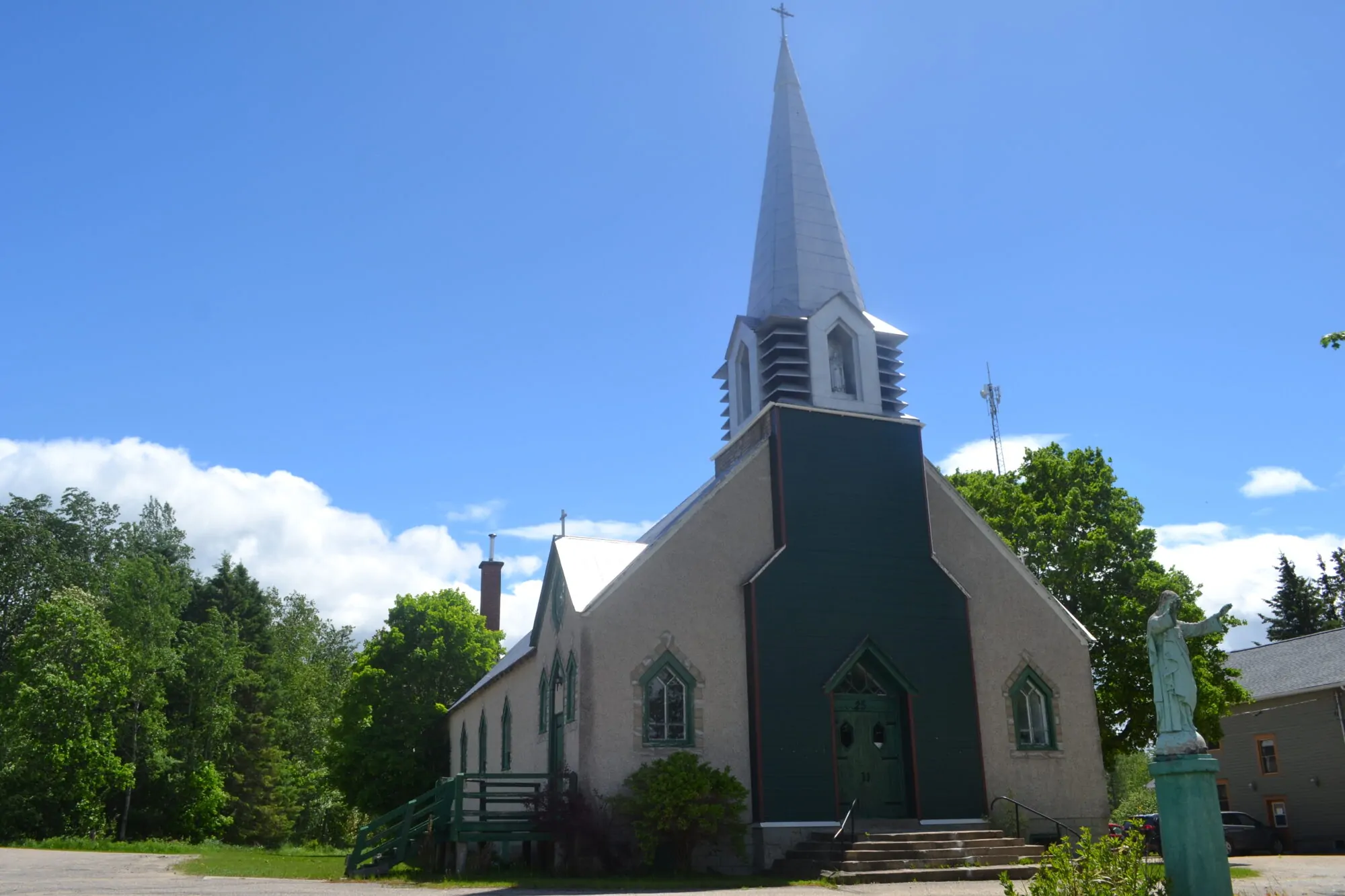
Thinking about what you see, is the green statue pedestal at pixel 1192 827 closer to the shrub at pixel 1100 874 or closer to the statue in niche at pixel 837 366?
the shrub at pixel 1100 874

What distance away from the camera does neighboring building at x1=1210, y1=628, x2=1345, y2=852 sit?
32.0 metres

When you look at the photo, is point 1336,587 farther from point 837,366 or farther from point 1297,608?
point 837,366

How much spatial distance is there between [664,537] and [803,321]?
618 centimetres

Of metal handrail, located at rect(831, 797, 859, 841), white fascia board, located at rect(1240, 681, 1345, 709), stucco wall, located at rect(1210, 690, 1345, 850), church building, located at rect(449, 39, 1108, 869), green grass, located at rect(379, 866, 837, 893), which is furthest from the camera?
stucco wall, located at rect(1210, 690, 1345, 850)

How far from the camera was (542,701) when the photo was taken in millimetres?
22750

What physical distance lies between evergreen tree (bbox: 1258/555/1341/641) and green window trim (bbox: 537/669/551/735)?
42808 millimetres

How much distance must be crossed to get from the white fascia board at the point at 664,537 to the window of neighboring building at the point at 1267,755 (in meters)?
23.8

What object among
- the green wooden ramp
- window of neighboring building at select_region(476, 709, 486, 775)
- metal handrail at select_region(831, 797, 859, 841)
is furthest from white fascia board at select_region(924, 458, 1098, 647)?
window of neighboring building at select_region(476, 709, 486, 775)

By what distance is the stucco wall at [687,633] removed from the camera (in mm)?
18844

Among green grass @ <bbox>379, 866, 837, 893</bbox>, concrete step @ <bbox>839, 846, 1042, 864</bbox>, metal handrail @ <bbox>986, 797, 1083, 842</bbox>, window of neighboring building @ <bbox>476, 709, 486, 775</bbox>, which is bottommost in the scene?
green grass @ <bbox>379, 866, 837, 893</bbox>

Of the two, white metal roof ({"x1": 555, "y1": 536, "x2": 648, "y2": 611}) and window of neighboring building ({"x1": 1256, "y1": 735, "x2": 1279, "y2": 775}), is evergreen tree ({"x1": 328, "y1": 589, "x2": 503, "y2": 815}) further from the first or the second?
window of neighboring building ({"x1": 1256, "y1": 735, "x2": 1279, "y2": 775})

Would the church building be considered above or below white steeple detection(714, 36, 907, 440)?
below

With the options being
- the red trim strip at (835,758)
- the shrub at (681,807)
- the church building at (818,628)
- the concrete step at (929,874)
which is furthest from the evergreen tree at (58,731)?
the concrete step at (929,874)

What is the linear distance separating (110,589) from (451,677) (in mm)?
16492
